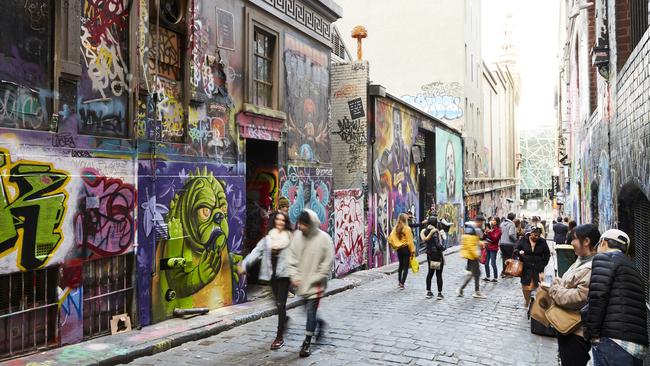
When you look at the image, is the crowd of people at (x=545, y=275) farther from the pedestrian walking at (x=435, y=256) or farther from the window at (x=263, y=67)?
the window at (x=263, y=67)

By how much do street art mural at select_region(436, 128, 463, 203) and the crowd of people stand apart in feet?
32.8

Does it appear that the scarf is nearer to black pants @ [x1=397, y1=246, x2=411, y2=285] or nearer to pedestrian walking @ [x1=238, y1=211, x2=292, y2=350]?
pedestrian walking @ [x1=238, y1=211, x2=292, y2=350]

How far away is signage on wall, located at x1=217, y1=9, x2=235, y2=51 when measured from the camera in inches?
375

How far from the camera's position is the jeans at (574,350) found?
4324 millimetres

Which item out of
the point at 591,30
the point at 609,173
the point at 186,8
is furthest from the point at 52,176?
the point at 591,30

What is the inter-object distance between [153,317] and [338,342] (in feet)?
9.56

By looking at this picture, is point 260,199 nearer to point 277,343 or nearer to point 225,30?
point 225,30

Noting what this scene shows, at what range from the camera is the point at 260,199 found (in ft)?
38.8

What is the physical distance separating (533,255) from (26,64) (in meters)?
8.50

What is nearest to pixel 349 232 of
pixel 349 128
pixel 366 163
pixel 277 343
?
pixel 366 163

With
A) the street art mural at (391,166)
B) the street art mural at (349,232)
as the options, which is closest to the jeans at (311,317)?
the street art mural at (349,232)

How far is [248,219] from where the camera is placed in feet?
39.6

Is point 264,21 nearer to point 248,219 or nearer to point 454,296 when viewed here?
point 248,219

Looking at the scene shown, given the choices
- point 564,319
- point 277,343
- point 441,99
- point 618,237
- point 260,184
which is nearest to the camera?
point 618,237
